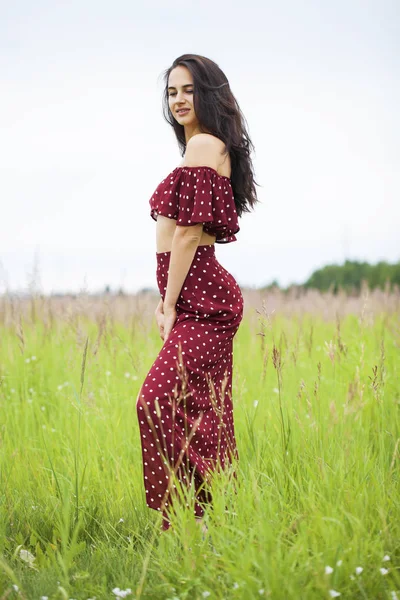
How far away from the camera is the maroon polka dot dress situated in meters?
2.79

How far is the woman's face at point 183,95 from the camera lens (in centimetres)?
312

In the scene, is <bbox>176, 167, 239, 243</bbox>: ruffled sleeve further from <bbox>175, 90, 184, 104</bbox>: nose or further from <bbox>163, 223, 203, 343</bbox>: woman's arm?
<bbox>175, 90, 184, 104</bbox>: nose

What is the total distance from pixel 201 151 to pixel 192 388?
1091mm

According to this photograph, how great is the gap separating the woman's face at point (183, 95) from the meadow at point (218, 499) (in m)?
1.02

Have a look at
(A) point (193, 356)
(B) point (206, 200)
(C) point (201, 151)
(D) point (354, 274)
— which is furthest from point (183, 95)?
(D) point (354, 274)

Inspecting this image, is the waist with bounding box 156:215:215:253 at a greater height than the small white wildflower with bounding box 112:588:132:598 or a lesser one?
greater

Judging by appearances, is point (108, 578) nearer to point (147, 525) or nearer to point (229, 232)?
point (147, 525)

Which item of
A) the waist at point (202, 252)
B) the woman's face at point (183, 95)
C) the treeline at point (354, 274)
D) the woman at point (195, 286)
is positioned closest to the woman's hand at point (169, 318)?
the woman at point (195, 286)

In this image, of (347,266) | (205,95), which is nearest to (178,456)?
(205,95)

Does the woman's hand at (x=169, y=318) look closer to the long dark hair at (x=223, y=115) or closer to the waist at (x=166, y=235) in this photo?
the waist at (x=166, y=235)

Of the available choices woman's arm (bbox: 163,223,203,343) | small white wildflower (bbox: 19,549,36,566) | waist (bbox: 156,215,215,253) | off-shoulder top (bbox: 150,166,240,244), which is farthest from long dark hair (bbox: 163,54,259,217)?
small white wildflower (bbox: 19,549,36,566)

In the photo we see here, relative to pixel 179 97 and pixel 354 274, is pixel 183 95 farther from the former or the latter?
pixel 354 274

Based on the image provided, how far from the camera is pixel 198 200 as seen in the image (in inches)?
114

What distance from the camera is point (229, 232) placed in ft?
10.4
